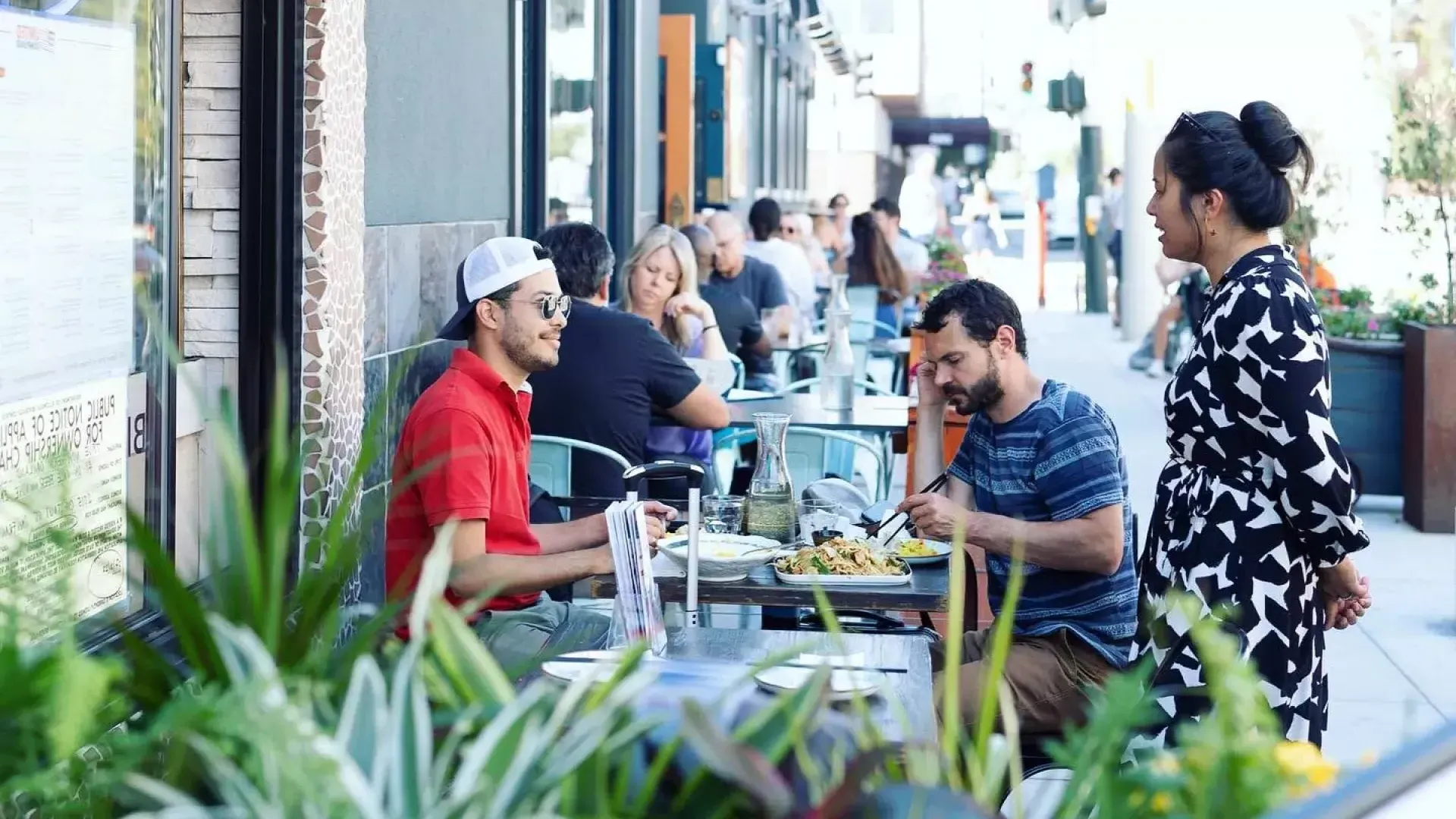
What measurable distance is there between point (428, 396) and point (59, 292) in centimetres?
82

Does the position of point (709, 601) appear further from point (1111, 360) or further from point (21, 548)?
point (1111, 360)

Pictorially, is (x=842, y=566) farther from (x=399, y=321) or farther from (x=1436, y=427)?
(x=1436, y=427)

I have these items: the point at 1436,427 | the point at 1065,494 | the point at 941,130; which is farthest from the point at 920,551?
the point at 941,130

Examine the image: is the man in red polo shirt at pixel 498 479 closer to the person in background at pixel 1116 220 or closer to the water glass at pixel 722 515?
the water glass at pixel 722 515

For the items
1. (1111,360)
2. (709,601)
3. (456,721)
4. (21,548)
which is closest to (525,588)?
(709,601)

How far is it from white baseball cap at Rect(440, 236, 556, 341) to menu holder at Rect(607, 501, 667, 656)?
1.36 meters

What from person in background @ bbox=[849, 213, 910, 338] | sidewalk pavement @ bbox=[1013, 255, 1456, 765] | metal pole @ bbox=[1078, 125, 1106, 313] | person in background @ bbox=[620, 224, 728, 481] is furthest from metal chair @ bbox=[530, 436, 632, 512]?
metal pole @ bbox=[1078, 125, 1106, 313]

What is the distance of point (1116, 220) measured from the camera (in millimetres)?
21766

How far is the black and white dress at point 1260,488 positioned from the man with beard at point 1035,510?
0.85 feet

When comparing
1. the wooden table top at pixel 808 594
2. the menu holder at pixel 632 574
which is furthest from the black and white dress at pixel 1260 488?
the menu holder at pixel 632 574

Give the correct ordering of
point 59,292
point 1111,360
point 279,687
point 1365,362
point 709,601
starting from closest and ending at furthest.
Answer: point 279,687
point 59,292
point 709,601
point 1365,362
point 1111,360

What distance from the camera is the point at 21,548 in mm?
1603

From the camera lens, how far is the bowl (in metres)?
3.64

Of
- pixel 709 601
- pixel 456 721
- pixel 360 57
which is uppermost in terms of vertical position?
pixel 360 57
